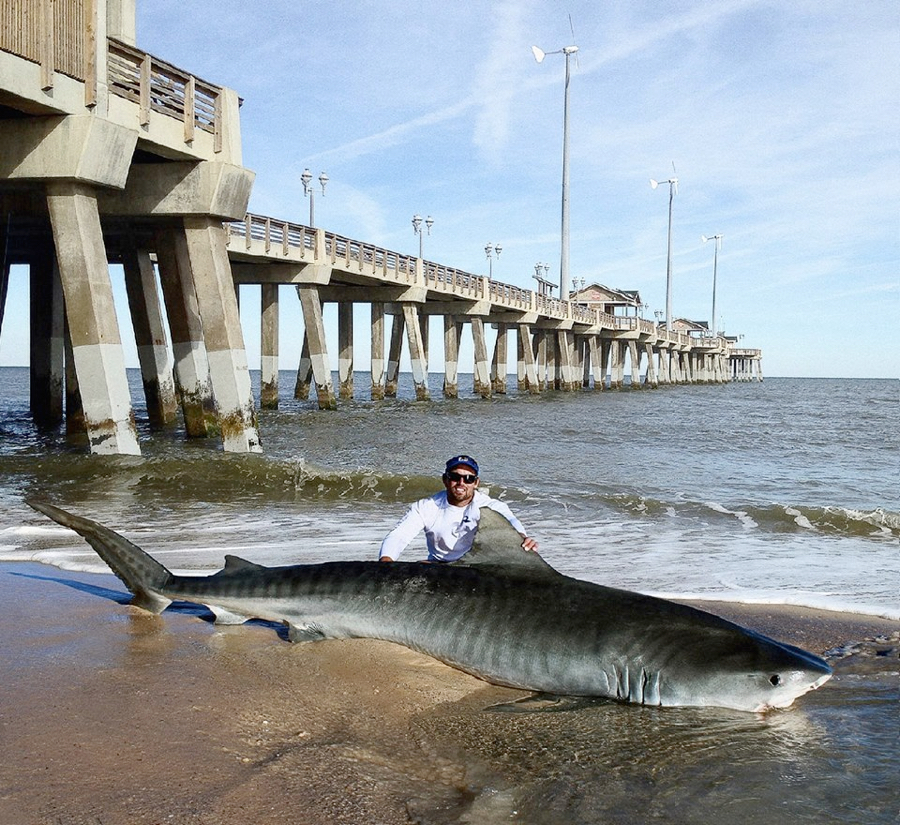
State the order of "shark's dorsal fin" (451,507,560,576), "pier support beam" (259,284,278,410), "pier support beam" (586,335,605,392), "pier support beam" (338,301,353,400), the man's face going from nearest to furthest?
"shark's dorsal fin" (451,507,560,576), the man's face, "pier support beam" (259,284,278,410), "pier support beam" (338,301,353,400), "pier support beam" (586,335,605,392)

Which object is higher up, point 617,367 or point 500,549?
point 500,549

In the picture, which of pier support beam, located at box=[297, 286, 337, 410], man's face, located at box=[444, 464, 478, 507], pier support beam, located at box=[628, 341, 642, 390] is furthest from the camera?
pier support beam, located at box=[628, 341, 642, 390]

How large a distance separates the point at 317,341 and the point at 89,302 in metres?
18.5

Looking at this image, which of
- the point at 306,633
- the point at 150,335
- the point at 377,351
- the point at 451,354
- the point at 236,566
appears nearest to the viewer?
the point at 306,633

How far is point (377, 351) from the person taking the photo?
43219mm

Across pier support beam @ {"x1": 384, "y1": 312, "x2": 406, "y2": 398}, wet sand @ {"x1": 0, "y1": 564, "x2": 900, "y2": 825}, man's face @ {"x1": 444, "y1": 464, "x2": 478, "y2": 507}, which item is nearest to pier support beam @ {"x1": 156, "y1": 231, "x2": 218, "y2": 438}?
wet sand @ {"x1": 0, "y1": 564, "x2": 900, "y2": 825}

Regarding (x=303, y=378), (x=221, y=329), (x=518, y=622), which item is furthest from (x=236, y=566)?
(x=303, y=378)

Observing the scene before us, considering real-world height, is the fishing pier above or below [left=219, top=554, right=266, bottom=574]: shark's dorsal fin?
above

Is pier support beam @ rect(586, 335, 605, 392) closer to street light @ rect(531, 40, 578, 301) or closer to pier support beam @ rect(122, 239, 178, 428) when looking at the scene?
street light @ rect(531, 40, 578, 301)

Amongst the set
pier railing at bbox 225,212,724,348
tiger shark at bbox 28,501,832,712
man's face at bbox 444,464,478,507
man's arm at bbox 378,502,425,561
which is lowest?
tiger shark at bbox 28,501,832,712

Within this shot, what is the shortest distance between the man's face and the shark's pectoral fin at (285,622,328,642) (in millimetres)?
1083

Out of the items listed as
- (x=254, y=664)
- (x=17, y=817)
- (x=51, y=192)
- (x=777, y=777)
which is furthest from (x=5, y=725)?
(x=51, y=192)

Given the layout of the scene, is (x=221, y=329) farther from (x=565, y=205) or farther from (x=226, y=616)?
(x=565, y=205)

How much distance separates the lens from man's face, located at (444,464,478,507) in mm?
5555
